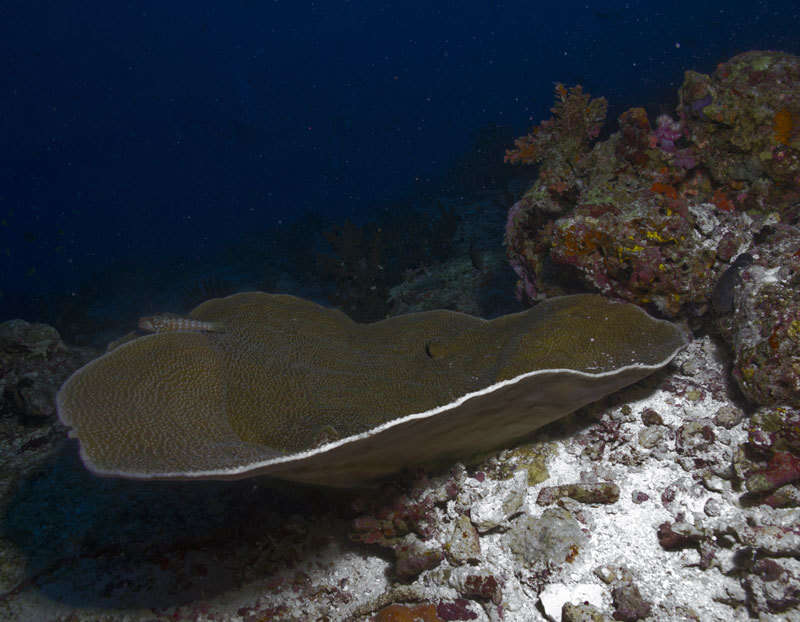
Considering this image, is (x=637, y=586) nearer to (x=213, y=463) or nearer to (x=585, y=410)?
(x=585, y=410)

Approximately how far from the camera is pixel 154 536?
10.2 feet

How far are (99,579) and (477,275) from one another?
588 centimetres

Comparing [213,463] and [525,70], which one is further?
[525,70]

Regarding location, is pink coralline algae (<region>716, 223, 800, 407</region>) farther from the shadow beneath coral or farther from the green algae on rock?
the shadow beneath coral

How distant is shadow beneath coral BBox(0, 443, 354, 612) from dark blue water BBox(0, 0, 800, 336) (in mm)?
27100

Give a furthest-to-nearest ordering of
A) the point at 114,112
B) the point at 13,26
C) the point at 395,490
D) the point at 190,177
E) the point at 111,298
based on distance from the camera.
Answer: the point at 190,177, the point at 114,112, the point at 13,26, the point at 111,298, the point at 395,490

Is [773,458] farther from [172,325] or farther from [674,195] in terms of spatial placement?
[172,325]

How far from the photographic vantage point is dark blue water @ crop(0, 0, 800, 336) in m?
37.5

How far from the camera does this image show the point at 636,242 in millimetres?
3002

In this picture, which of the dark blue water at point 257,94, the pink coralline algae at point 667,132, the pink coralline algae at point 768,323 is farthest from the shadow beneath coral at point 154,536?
the dark blue water at point 257,94

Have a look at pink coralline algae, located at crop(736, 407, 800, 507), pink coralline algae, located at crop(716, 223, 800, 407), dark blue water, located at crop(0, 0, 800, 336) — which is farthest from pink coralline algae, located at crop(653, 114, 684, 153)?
dark blue water, located at crop(0, 0, 800, 336)

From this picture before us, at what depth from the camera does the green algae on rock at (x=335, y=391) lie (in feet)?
6.45

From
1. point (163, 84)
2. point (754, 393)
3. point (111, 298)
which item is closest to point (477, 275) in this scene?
point (754, 393)

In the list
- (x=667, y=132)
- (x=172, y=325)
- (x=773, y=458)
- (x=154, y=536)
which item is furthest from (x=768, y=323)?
(x=154, y=536)
